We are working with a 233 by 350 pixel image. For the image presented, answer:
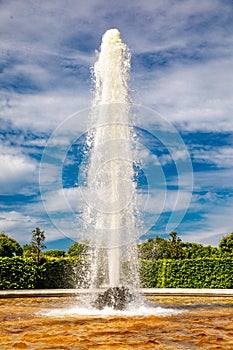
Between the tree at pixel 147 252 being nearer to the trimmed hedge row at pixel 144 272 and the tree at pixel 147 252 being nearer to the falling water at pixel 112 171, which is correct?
the trimmed hedge row at pixel 144 272

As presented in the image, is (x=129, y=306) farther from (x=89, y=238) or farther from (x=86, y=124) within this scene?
(x=86, y=124)

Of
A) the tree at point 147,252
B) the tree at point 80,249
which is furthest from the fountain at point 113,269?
the tree at point 147,252

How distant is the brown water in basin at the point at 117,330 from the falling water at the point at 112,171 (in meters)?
1.58

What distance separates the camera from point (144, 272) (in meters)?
18.4

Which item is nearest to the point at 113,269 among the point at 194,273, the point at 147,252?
the point at 194,273

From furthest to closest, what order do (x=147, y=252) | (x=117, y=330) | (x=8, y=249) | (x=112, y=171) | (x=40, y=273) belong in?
(x=8, y=249), (x=147, y=252), (x=40, y=273), (x=112, y=171), (x=117, y=330)

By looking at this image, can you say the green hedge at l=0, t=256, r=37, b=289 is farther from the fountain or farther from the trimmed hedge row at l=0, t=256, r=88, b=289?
the fountain

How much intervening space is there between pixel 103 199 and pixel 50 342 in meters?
4.42

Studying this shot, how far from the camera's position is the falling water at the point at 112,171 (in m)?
10.5

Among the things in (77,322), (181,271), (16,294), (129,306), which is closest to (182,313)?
(129,306)

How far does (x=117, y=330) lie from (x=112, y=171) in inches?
155

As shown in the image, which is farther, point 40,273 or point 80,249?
point 80,249

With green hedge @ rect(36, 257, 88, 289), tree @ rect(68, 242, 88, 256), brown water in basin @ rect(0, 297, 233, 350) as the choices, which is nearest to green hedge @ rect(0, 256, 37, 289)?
green hedge @ rect(36, 257, 88, 289)

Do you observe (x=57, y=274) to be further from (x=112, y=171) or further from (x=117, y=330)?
(x=117, y=330)
